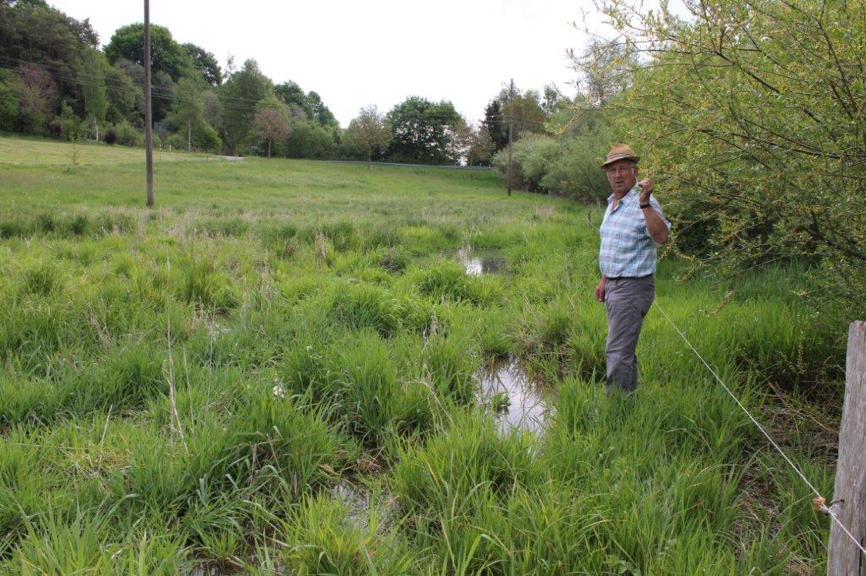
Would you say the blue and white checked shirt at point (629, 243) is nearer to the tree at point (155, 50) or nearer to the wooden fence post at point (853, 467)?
the wooden fence post at point (853, 467)

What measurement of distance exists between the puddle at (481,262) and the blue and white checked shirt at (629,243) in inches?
248

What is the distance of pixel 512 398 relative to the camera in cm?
495

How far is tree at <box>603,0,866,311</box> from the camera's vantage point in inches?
114

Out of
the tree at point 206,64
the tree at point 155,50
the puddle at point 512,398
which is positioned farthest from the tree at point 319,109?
the puddle at point 512,398

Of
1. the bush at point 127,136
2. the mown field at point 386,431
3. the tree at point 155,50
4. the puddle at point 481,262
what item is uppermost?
the tree at point 155,50

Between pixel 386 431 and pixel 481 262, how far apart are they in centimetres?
846

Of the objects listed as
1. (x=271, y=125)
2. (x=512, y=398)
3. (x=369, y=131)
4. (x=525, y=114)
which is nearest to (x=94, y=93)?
(x=271, y=125)

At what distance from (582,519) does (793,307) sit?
4588 millimetres

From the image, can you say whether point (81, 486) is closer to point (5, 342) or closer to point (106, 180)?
point (5, 342)

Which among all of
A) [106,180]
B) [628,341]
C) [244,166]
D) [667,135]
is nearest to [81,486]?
[628,341]

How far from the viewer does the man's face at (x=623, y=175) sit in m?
4.02

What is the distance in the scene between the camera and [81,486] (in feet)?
9.55

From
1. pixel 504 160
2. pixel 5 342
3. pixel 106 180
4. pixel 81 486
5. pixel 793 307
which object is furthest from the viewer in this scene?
pixel 504 160

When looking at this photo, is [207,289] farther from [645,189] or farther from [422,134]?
[422,134]
